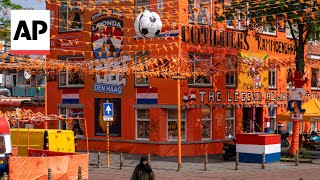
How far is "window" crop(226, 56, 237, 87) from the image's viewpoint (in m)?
35.5

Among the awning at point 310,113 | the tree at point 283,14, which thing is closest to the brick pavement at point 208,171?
the awning at point 310,113

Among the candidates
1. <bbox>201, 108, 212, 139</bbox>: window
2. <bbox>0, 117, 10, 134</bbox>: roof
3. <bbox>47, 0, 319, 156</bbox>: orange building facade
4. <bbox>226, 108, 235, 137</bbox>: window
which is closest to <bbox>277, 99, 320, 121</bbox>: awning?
<bbox>47, 0, 319, 156</bbox>: orange building facade

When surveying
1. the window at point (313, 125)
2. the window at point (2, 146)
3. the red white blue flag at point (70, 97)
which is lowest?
the window at point (313, 125)

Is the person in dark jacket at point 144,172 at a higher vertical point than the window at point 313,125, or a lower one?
Answer: higher

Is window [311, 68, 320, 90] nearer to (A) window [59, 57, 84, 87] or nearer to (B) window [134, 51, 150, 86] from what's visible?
(B) window [134, 51, 150, 86]

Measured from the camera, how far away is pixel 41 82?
201 ft

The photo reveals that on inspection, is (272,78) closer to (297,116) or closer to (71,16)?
(297,116)

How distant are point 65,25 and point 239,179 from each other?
18.5 m

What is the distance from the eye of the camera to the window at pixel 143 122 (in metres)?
35.2

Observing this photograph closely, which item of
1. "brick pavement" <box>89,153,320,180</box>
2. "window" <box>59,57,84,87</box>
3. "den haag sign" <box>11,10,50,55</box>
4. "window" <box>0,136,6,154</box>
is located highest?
"den haag sign" <box>11,10,50,55</box>

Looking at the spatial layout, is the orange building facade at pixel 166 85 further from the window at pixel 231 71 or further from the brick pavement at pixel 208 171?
the brick pavement at pixel 208 171

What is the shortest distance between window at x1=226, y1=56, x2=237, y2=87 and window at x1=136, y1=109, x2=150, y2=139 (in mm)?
5343

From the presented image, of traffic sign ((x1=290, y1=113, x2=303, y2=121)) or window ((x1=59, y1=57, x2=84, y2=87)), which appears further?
window ((x1=59, y1=57, x2=84, y2=87))

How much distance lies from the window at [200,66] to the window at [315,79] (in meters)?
12.7
